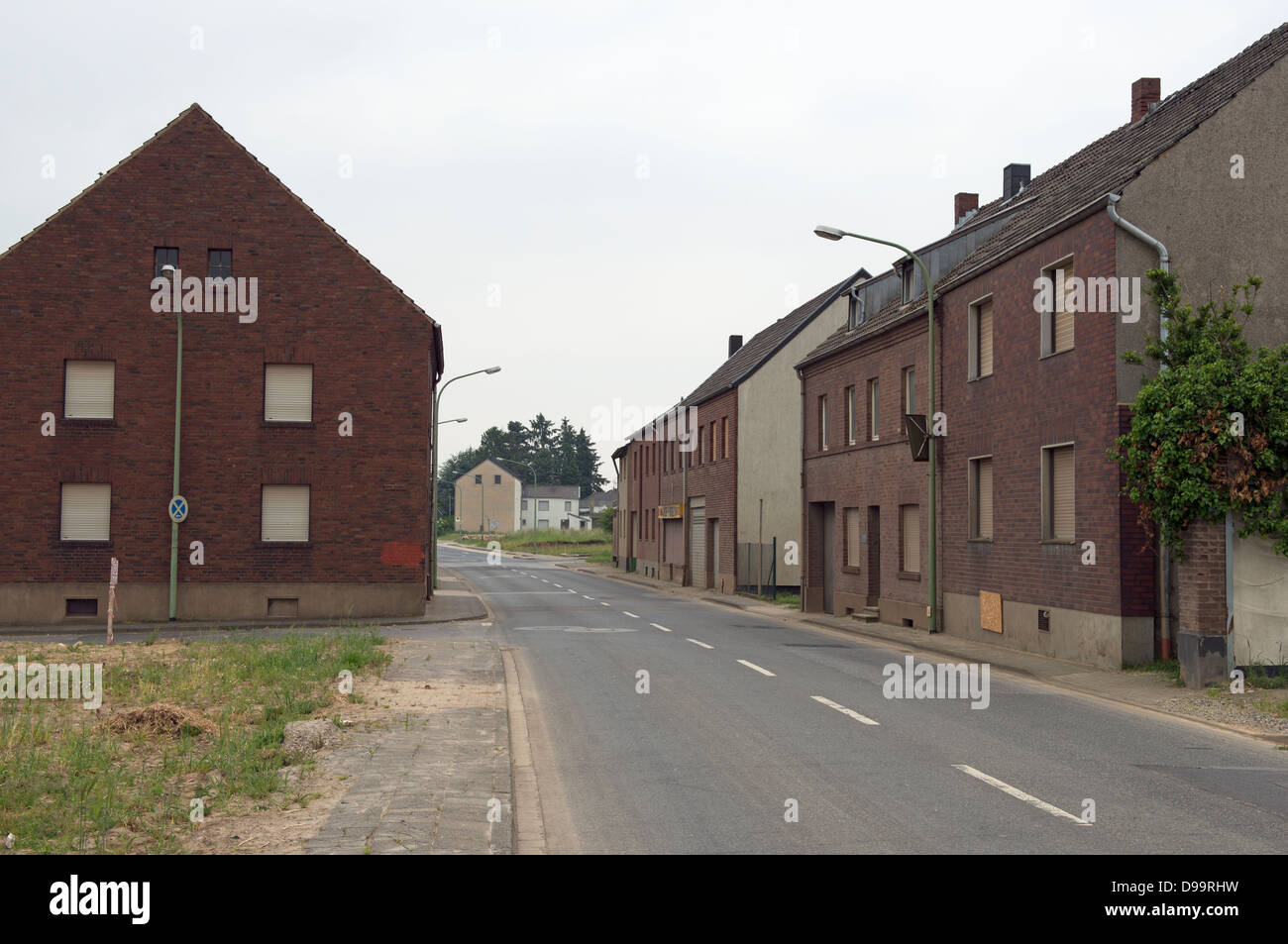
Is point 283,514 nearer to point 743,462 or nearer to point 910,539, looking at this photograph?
point 910,539

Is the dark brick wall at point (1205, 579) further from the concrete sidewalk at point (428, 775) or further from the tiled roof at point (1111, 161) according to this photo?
the concrete sidewalk at point (428, 775)

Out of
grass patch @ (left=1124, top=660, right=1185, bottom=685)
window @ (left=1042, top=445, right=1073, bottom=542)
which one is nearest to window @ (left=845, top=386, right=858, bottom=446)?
window @ (left=1042, top=445, right=1073, bottom=542)

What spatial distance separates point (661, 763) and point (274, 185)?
2331 cm

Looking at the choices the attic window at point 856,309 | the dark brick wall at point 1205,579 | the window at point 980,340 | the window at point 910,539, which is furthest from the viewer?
the attic window at point 856,309

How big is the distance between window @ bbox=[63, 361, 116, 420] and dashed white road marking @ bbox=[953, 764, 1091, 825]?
24394mm

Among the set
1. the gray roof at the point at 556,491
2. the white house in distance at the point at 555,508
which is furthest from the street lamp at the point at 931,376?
the gray roof at the point at 556,491

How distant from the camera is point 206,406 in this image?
2778 cm

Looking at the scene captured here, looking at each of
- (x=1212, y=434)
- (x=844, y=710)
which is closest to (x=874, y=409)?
(x=1212, y=434)

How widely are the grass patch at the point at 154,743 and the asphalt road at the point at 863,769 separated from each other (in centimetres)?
236

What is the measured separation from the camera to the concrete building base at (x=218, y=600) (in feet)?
87.6

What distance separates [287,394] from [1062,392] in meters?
18.7
